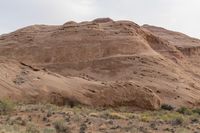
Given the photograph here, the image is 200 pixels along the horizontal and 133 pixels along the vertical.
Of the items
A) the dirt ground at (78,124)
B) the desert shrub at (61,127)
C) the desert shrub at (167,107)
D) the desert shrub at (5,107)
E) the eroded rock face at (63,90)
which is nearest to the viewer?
the desert shrub at (61,127)

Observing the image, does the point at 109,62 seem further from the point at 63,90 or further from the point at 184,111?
the point at 63,90

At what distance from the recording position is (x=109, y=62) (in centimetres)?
4359

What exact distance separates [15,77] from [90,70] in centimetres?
959

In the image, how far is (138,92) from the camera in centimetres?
3697

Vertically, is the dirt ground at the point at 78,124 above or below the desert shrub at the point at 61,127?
below

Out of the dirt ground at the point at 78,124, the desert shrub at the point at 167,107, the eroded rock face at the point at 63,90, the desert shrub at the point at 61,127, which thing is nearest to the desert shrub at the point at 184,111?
the desert shrub at the point at 167,107

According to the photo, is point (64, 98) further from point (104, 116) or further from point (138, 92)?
point (104, 116)

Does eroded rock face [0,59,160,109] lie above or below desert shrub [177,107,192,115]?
above

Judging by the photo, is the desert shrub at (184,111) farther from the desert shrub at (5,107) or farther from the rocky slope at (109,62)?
the desert shrub at (5,107)

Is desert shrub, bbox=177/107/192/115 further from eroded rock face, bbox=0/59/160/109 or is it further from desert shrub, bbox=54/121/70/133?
desert shrub, bbox=54/121/70/133

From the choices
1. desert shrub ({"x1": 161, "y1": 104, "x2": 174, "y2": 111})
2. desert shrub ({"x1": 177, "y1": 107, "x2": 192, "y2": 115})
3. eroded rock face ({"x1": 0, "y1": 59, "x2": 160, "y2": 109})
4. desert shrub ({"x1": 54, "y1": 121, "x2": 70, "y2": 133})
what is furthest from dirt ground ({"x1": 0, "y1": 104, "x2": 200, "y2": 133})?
desert shrub ({"x1": 161, "y1": 104, "x2": 174, "y2": 111})

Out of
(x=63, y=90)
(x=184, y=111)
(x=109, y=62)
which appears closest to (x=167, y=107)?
(x=184, y=111)

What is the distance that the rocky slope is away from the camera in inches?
1444

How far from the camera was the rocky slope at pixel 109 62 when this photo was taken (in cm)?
3669
